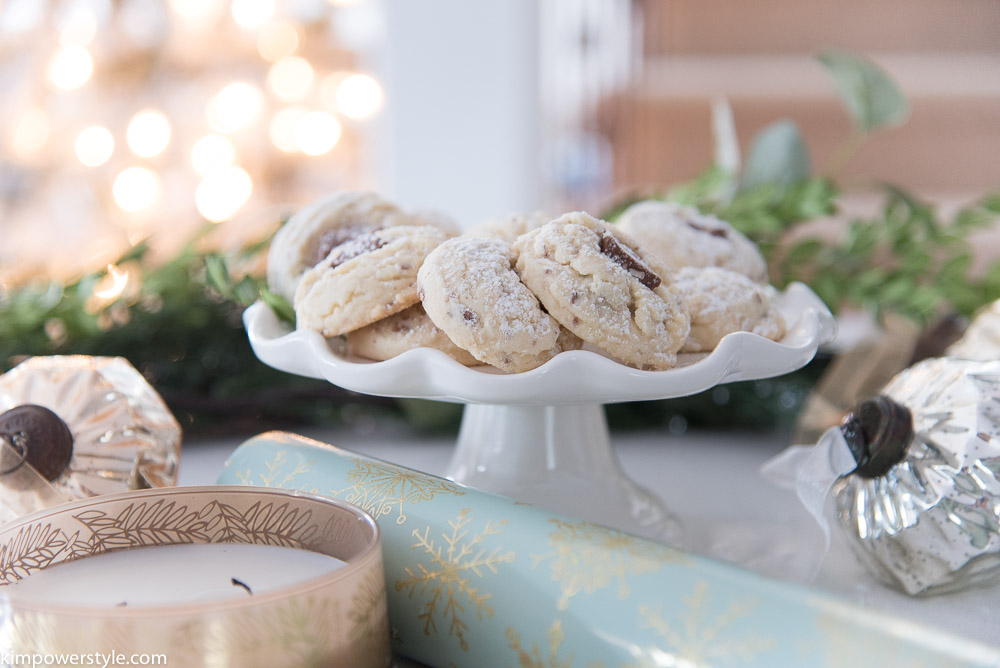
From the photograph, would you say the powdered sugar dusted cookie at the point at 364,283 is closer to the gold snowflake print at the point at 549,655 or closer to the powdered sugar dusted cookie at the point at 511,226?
the powdered sugar dusted cookie at the point at 511,226

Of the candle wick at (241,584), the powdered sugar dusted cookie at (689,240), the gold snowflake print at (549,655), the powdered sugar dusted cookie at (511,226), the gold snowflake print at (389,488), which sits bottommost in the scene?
the gold snowflake print at (549,655)

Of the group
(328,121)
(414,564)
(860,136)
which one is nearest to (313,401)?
(414,564)

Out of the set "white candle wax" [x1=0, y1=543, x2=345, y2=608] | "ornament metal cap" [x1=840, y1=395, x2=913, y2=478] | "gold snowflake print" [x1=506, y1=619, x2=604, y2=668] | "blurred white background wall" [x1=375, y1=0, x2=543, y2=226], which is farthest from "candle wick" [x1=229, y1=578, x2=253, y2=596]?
"blurred white background wall" [x1=375, y1=0, x2=543, y2=226]

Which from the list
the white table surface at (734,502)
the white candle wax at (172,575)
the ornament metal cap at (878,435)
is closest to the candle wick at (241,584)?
the white candle wax at (172,575)

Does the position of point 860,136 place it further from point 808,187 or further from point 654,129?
point 654,129

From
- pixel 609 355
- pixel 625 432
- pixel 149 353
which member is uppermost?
pixel 609 355

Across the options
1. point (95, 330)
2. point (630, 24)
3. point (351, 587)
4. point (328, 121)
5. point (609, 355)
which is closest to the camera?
point (351, 587)

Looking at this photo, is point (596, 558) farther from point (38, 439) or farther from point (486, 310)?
point (38, 439)
